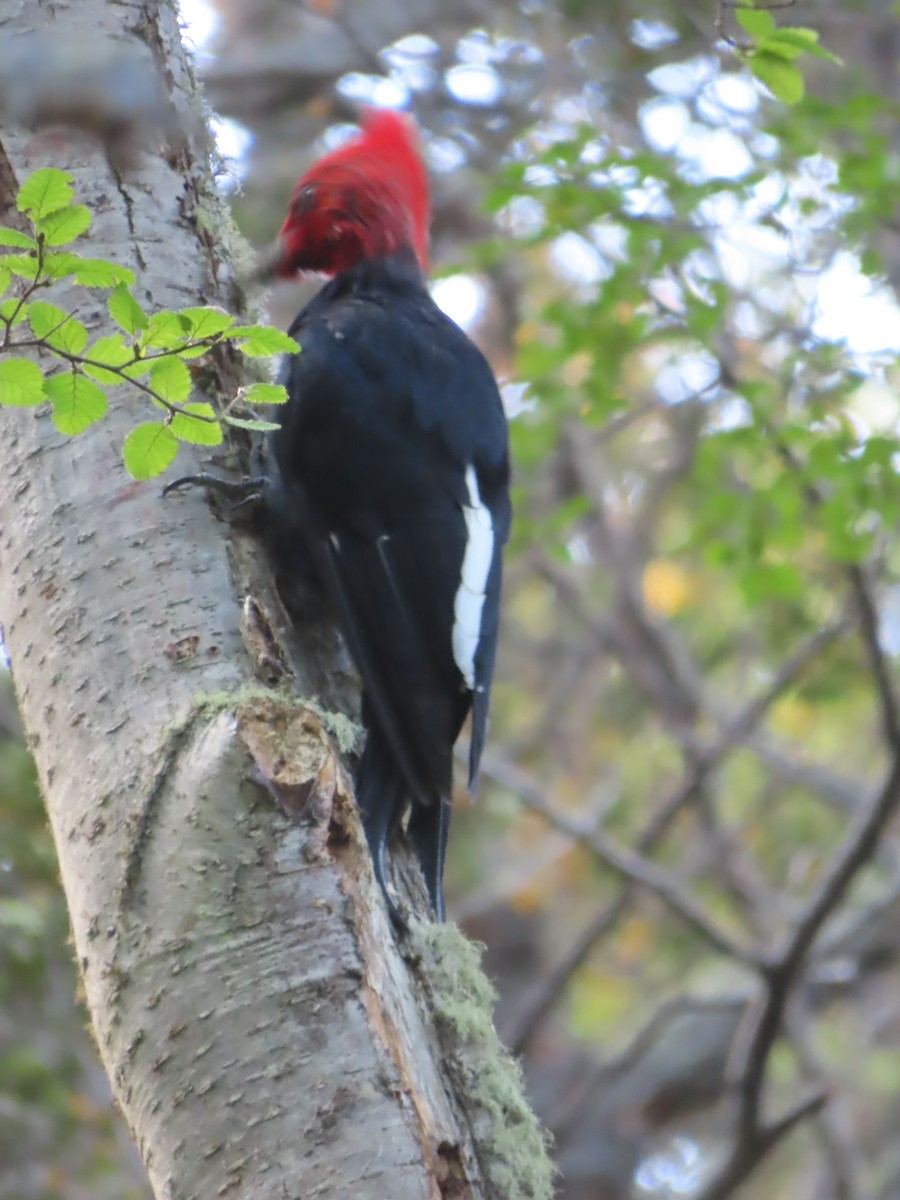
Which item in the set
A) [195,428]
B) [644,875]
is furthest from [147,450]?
[644,875]

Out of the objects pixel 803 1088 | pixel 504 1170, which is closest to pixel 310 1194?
pixel 504 1170

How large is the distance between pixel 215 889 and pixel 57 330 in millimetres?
636

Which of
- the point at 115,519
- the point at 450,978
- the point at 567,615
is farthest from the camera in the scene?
the point at 567,615

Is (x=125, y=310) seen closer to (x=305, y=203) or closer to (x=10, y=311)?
(x=10, y=311)

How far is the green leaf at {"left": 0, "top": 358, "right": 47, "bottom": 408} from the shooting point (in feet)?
4.66

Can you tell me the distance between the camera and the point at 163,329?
145 centimetres

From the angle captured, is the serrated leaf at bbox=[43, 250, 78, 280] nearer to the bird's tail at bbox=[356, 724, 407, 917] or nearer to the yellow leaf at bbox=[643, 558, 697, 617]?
the bird's tail at bbox=[356, 724, 407, 917]

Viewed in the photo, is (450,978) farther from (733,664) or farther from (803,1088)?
(733,664)

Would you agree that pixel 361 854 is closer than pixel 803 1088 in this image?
Yes

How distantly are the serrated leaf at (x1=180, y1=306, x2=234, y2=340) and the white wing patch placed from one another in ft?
3.29

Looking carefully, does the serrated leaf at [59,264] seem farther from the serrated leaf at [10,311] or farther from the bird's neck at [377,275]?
the bird's neck at [377,275]

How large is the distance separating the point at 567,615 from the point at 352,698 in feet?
14.5

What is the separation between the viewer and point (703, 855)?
541 cm

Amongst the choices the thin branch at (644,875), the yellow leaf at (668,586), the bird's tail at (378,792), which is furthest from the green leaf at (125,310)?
the yellow leaf at (668,586)
